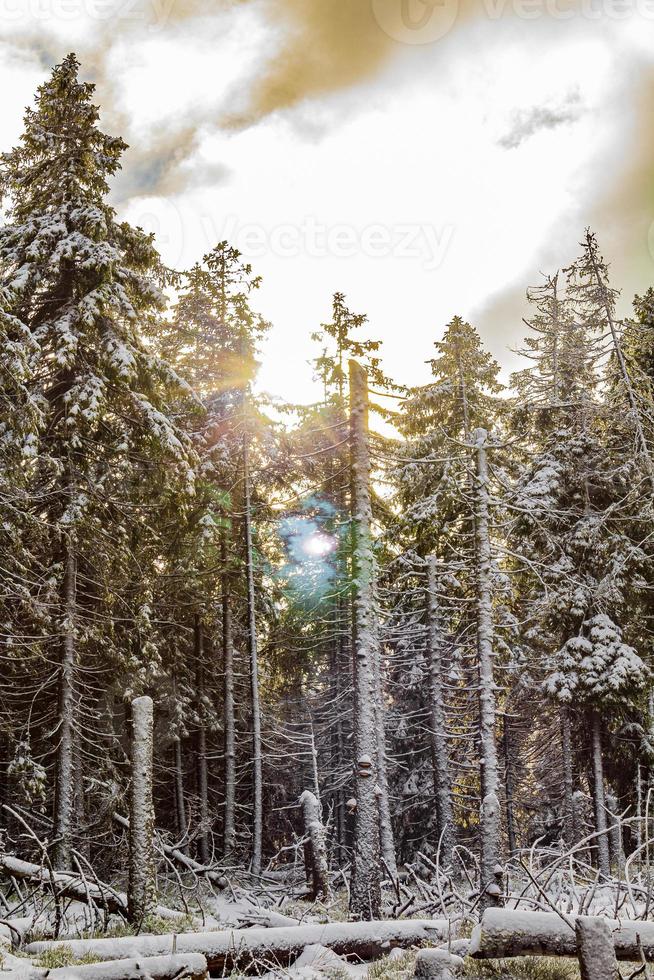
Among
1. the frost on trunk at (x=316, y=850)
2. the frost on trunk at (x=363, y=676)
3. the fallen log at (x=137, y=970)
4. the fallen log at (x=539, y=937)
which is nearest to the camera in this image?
the fallen log at (x=137, y=970)

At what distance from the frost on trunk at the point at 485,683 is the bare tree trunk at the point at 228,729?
25.5 feet

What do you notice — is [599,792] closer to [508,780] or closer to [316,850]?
[316,850]

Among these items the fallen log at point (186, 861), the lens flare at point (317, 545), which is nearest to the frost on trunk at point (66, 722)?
the fallen log at point (186, 861)

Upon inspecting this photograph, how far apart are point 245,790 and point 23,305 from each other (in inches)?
773

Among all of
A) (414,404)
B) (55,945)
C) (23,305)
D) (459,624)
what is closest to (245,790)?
(459,624)

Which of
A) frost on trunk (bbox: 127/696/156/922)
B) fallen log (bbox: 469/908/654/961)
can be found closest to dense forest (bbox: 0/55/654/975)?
frost on trunk (bbox: 127/696/156/922)

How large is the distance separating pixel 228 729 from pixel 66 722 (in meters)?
8.48

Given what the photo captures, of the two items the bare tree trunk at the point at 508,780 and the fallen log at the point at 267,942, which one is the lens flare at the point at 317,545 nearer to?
the bare tree trunk at the point at 508,780

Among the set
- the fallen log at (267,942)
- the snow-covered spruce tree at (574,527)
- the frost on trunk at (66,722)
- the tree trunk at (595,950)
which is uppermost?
the snow-covered spruce tree at (574,527)

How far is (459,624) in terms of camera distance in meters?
22.0

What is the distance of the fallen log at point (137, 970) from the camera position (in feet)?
16.8

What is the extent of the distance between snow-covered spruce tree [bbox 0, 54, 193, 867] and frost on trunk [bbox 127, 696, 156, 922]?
5419 mm

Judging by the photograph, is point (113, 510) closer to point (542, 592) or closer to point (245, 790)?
point (542, 592)

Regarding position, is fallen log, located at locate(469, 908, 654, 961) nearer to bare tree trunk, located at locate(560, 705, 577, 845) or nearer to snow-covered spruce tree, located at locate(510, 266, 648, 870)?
snow-covered spruce tree, located at locate(510, 266, 648, 870)
